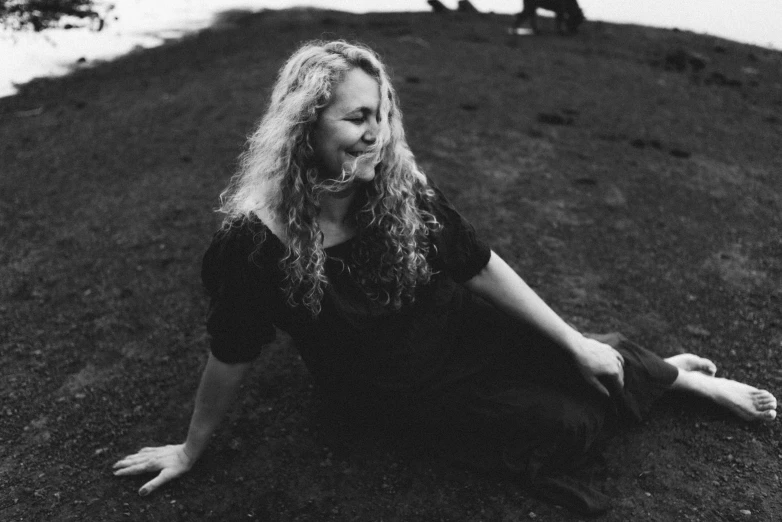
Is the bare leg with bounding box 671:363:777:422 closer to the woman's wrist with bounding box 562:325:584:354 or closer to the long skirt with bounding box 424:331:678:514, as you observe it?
the long skirt with bounding box 424:331:678:514

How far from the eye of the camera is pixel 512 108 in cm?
638

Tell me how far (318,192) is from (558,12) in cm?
920

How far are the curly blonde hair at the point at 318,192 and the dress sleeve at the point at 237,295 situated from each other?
0.07m

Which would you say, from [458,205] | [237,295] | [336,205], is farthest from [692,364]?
[458,205]

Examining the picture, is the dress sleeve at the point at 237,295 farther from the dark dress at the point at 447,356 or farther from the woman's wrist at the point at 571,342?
the woman's wrist at the point at 571,342

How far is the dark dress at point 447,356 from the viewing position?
2012 mm

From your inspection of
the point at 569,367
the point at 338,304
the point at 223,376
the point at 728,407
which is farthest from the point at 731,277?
the point at 223,376

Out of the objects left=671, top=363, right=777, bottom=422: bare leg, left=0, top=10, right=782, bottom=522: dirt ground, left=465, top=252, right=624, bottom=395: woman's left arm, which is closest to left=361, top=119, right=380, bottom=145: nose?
left=465, top=252, right=624, bottom=395: woman's left arm

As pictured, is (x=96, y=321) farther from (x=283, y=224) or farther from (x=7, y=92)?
(x=7, y=92)

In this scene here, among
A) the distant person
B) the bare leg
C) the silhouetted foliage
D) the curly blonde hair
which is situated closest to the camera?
the curly blonde hair

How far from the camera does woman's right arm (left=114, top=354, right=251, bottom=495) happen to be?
6.86ft

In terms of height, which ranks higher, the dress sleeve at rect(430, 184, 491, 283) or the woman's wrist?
the dress sleeve at rect(430, 184, 491, 283)

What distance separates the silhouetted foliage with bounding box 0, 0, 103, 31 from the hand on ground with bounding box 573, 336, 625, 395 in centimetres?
841

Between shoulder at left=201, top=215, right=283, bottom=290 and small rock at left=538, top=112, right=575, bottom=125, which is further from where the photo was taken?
small rock at left=538, top=112, right=575, bottom=125
